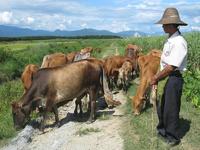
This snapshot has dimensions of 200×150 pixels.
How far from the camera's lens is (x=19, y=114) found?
13.9 metres

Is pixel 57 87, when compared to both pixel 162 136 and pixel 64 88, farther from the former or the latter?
pixel 162 136

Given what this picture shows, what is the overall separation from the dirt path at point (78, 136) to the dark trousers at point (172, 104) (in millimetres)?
1363

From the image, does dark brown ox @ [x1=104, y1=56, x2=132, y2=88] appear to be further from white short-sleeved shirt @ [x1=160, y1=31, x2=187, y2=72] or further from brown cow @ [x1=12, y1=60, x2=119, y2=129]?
white short-sleeved shirt @ [x1=160, y1=31, x2=187, y2=72]

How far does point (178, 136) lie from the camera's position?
10.5m

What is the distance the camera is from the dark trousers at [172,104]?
977 cm

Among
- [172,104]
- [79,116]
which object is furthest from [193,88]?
[172,104]

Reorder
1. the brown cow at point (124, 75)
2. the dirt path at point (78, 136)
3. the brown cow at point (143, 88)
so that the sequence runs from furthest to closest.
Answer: the brown cow at point (124, 75)
the brown cow at point (143, 88)
the dirt path at point (78, 136)

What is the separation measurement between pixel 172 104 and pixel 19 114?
572 cm

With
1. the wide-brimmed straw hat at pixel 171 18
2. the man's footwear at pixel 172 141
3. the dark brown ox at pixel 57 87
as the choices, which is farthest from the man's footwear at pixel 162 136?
the dark brown ox at pixel 57 87

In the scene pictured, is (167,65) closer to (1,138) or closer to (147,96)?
(147,96)

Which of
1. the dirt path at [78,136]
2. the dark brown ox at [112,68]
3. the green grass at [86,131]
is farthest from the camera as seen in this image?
the dark brown ox at [112,68]

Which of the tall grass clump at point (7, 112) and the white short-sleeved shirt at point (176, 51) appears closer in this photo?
the white short-sleeved shirt at point (176, 51)

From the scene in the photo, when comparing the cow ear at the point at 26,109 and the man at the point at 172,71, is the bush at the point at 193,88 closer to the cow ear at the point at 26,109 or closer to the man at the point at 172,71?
the man at the point at 172,71

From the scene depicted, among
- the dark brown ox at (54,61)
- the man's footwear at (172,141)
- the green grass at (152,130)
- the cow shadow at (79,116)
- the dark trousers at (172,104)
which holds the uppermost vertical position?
the dark trousers at (172,104)
